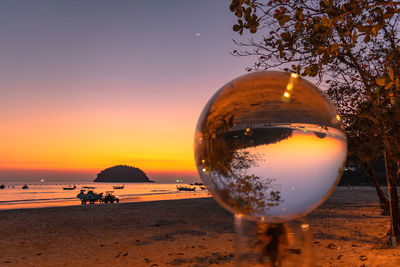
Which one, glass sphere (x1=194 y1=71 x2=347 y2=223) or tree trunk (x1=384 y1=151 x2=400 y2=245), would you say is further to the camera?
tree trunk (x1=384 y1=151 x2=400 y2=245)

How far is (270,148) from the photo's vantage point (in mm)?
1549

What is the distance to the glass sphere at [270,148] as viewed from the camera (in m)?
1.54

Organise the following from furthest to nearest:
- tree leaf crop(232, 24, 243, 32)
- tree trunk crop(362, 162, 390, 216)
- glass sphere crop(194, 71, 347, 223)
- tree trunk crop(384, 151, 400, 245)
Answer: tree trunk crop(362, 162, 390, 216), tree trunk crop(384, 151, 400, 245), tree leaf crop(232, 24, 243, 32), glass sphere crop(194, 71, 347, 223)

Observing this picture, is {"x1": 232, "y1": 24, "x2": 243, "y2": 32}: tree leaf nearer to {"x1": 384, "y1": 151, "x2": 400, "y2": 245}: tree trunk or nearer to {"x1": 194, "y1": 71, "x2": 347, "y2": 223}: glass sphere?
{"x1": 194, "y1": 71, "x2": 347, "y2": 223}: glass sphere

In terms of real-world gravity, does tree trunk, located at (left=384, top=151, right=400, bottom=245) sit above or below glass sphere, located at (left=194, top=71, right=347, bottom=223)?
below

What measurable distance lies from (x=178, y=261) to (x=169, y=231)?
18.0 feet

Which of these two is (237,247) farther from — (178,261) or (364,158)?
(364,158)

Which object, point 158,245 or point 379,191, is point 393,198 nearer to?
point 158,245

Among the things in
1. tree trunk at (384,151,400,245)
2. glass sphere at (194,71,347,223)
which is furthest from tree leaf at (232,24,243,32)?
tree trunk at (384,151,400,245)

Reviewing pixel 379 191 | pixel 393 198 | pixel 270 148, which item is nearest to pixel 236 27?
pixel 270 148

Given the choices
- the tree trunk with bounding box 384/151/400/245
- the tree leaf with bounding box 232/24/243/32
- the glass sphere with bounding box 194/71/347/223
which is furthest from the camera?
the tree trunk with bounding box 384/151/400/245

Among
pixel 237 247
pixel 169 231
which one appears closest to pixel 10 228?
pixel 169 231

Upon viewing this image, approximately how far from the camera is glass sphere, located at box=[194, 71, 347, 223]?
1.54 metres

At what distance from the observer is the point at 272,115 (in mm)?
1585
